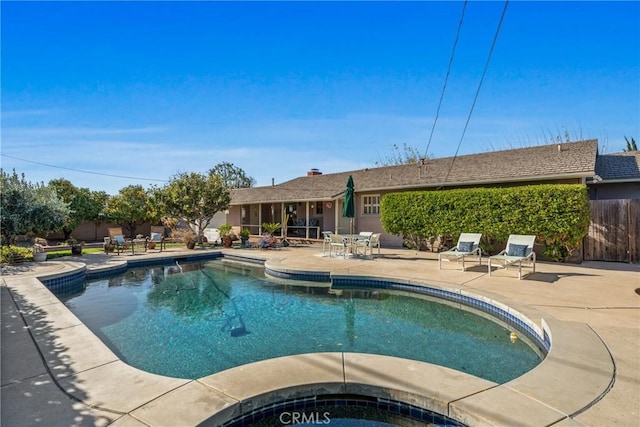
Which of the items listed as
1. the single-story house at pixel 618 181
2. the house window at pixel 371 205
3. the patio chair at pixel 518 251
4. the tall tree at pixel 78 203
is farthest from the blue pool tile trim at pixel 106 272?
the single-story house at pixel 618 181

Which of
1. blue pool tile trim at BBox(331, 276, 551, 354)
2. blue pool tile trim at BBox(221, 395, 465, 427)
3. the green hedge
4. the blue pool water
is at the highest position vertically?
the green hedge

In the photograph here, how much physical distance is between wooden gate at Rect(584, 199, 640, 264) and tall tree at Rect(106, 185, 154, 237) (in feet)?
87.9

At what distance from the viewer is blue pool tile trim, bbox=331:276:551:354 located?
554cm

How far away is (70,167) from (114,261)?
62.4 ft

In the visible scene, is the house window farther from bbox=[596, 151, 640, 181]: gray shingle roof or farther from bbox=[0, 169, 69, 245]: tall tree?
bbox=[0, 169, 69, 245]: tall tree

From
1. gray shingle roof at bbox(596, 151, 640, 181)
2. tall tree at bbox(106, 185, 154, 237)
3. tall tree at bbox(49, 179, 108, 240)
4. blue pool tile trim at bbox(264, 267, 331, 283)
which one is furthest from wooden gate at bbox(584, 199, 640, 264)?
tall tree at bbox(49, 179, 108, 240)

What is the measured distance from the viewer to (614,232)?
12.1 m

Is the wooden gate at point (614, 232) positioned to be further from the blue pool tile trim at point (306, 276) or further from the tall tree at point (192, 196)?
the tall tree at point (192, 196)

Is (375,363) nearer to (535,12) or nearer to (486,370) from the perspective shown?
(486,370)

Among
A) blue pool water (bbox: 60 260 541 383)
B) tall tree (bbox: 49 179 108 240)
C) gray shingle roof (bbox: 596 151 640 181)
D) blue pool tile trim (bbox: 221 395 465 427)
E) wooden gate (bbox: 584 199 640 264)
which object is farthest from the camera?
tall tree (bbox: 49 179 108 240)

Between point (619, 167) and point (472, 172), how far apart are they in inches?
234

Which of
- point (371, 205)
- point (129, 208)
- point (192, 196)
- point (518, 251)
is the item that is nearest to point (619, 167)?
point (518, 251)

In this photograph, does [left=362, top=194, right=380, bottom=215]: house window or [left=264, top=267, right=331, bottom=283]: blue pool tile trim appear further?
[left=362, top=194, right=380, bottom=215]: house window

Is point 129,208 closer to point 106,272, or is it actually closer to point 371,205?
point 106,272
